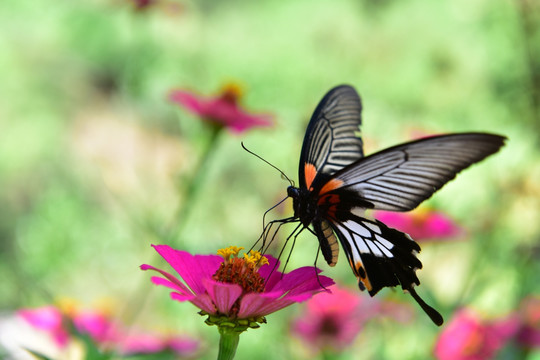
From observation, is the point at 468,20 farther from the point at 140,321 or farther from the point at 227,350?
the point at 227,350

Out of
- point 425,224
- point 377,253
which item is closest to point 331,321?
point 425,224

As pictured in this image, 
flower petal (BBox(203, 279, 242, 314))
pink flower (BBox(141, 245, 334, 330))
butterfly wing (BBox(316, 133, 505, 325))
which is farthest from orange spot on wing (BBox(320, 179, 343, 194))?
flower petal (BBox(203, 279, 242, 314))

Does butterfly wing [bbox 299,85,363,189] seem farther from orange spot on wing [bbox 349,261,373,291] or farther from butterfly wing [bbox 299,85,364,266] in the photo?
orange spot on wing [bbox 349,261,373,291]

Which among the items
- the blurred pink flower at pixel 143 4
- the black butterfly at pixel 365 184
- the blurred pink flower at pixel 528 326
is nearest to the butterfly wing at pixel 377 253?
the black butterfly at pixel 365 184

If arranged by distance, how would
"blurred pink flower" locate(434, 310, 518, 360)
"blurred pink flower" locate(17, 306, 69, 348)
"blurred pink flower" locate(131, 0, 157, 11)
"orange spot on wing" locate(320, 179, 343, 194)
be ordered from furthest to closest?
1. "blurred pink flower" locate(131, 0, 157, 11)
2. "blurred pink flower" locate(434, 310, 518, 360)
3. "blurred pink flower" locate(17, 306, 69, 348)
4. "orange spot on wing" locate(320, 179, 343, 194)

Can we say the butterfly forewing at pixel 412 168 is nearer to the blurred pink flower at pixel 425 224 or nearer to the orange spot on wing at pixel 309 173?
the orange spot on wing at pixel 309 173
